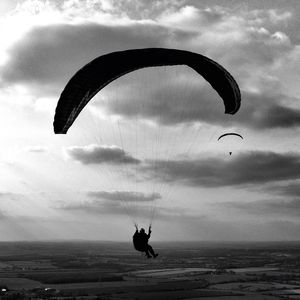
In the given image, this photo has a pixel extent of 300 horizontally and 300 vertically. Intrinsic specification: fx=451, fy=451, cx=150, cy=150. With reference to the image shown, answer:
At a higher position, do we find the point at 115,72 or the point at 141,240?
the point at 115,72

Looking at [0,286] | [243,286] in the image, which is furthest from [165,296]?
[0,286]

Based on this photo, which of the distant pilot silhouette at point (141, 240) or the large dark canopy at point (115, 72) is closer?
the large dark canopy at point (115, 72)

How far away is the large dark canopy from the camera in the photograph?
50.8 feet

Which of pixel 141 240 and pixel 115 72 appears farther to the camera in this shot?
pixel 141 240

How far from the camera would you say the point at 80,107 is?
16.2 m

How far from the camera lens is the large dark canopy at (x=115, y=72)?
609 inches

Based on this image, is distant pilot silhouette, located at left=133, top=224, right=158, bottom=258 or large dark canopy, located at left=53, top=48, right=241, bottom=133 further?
distant pilot silhouette, located at left=133, top=224, right=158, bottom=258

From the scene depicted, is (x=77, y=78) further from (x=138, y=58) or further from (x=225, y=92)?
(x=225, y=92)

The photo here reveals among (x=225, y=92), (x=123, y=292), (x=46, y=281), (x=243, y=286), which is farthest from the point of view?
(x=46, y=281)

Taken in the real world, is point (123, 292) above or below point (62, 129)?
below

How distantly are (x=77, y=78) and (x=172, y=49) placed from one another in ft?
11.2

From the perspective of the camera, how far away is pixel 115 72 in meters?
16.2

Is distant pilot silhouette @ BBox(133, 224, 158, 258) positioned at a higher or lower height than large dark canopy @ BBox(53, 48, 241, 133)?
lower

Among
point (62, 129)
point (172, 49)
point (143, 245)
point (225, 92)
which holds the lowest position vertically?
point (143, 245)
